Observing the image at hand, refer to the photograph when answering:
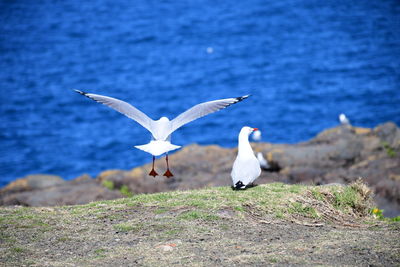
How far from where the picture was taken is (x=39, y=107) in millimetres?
51562

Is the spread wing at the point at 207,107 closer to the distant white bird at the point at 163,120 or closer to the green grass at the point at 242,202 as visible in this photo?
the distant white bird at the point at 163,120

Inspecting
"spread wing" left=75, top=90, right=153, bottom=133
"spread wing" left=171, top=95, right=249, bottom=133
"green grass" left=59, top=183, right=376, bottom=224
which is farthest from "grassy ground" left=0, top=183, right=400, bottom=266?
"spread wing" left=75, top=90, right=153, bottom=133

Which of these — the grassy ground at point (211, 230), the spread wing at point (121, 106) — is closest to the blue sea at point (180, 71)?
the spread wing at point (121, 106)

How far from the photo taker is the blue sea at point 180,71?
43.1 meters

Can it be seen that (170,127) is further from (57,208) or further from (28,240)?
(28,240)

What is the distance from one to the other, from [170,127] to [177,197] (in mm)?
1937

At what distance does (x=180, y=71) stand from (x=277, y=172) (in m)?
35.9

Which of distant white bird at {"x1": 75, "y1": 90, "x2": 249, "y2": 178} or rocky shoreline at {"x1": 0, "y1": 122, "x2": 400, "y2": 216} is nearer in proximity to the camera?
distant white bird at {"x1": 75, "y1": 90, "x2": 249, "y2": 178}

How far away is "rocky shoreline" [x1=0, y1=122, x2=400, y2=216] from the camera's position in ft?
71.3

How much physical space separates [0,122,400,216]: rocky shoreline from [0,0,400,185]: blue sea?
13533mm

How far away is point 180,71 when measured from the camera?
5806 centimetres

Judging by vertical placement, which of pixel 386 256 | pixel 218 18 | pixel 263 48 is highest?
pixel 218 18

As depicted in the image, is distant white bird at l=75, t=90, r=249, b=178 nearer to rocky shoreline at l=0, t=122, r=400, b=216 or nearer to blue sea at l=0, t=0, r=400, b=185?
rocky shoreline at l=0, t=122, r=400, b=216

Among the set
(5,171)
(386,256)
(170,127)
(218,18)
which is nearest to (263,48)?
(218,18)
